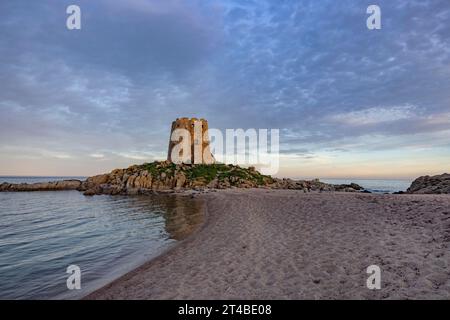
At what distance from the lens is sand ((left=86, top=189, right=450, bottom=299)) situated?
316 inches

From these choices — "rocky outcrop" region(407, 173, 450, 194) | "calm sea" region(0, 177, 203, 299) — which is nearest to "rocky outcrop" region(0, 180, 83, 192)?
"calm sea" region(0, 177, 203, 299)

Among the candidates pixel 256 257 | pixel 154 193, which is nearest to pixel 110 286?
pixel 256 257

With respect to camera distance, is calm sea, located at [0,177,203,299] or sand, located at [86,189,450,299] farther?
calm sea, located at [0,177,203,299]

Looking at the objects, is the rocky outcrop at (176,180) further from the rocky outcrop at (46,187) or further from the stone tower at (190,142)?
the rocky outcrop at (46,187)

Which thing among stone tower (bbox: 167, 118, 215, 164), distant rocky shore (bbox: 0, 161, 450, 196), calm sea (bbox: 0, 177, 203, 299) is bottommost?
calm sea (bbox: 0, 177, 203, 299)

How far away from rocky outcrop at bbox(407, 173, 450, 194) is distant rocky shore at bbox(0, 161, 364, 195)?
24885mm

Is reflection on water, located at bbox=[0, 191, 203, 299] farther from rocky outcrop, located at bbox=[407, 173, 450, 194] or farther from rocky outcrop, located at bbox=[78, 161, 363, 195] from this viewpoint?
rocky outcrop, located at bbox=[78, 161, 363, 195]

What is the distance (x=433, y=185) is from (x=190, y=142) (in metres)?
74.1

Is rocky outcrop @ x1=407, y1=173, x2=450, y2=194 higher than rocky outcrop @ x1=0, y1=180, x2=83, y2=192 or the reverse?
higher

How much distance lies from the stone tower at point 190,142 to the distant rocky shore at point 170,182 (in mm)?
7147

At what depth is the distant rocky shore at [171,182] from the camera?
63.9m

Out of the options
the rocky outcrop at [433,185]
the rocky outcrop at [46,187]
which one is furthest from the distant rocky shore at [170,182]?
the rocky outcrop at [433,185]
